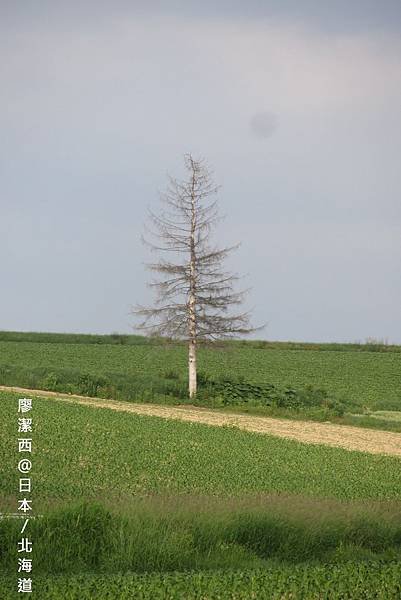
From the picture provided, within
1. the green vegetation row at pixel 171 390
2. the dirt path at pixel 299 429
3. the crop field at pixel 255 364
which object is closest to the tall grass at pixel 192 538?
the dirt path at pixel 299 429

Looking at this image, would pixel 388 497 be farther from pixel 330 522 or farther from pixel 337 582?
pixel 337 582

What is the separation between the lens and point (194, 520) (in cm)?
1430

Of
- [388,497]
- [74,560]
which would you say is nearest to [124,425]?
[388,497]

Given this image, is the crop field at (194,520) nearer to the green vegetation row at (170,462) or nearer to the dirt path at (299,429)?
the green vegetation row at (170,462)

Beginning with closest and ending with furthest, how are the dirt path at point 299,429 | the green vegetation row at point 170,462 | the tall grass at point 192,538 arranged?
the tall grass at point 192,538 → the green vegetation row at point 170,462 → the dirt path at point 299,429

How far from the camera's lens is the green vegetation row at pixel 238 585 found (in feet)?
35.0

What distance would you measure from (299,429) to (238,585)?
2719cm

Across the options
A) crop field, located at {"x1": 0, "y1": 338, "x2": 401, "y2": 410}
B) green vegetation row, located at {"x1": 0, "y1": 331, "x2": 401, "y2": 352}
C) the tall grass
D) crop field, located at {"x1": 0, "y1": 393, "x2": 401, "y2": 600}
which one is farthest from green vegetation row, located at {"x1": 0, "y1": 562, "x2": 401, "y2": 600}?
green vegetation row, located at {"x1": 0, "y1": 331, "x2": 401, "y2": 352}

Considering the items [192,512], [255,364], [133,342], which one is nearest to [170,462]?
[192,512]

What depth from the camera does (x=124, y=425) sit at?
27.4 meters

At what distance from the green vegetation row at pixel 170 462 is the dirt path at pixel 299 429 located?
171 inches

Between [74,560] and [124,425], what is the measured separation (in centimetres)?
1466

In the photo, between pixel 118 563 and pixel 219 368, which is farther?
pixel 219 368

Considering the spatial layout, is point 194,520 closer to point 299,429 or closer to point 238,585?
point 238,585
